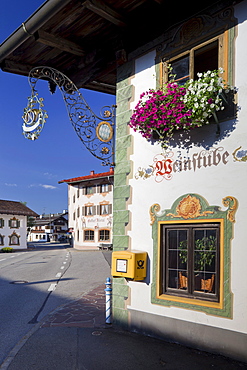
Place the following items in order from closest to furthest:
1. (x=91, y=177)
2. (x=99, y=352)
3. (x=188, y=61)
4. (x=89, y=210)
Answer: (x=99, y=352)
(x=188, y=61)
(x=91, y=177)
(x=89, y=210)

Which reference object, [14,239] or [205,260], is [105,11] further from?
[14,239]

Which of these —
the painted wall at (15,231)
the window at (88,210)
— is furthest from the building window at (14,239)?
the window at (88,210)

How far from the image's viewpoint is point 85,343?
19.0 feet

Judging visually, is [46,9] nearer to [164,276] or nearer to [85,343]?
[164,276]

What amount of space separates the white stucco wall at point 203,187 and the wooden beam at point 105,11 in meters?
0.83

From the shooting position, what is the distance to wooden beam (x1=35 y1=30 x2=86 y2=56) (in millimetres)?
6821

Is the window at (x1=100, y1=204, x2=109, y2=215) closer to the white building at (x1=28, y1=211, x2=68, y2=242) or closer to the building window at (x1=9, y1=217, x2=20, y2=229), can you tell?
the building window at (x1=9, y1=217, x2=20, y2=229)

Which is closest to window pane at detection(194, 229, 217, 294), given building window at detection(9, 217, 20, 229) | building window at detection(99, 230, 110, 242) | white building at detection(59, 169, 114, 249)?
white building at detection(59, 169, 114, 249)

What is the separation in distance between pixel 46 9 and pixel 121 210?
3.96 m

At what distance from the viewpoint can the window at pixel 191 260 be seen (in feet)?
17.7

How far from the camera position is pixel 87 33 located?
22.9 ft

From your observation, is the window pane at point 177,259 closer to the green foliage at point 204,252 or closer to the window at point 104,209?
the green foliage at point 204,252

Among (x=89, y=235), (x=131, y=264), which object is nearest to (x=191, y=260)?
(x=131, y=264)

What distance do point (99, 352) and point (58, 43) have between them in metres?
6.10
